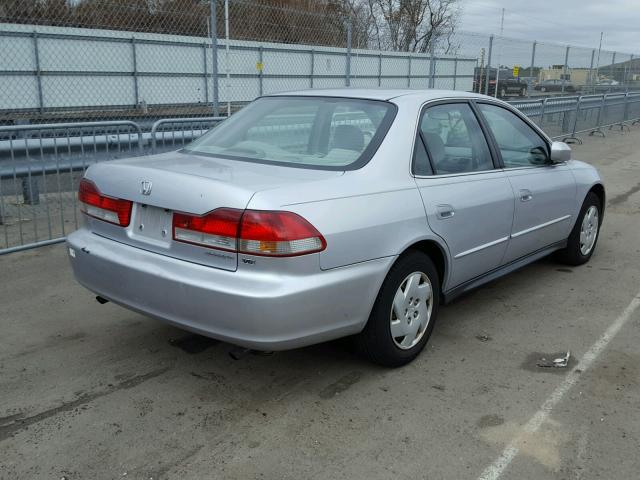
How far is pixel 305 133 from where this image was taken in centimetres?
388

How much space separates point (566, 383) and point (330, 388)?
51.7 inches

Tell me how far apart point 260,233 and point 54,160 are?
4008 millimetres

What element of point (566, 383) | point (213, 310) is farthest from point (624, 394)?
point (213, 310)

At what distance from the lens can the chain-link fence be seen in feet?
20.7

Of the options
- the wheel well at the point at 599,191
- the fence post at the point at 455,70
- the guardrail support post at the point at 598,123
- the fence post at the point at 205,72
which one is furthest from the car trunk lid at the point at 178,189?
the fence post at the point at 455,70

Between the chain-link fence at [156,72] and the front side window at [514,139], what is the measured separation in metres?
3.52

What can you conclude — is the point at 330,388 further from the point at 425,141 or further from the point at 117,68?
the point at 117,68

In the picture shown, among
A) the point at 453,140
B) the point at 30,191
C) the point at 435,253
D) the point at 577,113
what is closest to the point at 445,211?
the point at 435,253

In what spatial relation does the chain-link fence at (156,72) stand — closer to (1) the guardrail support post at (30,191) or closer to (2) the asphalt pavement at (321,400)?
(1) the guardrail support post at (30,191)

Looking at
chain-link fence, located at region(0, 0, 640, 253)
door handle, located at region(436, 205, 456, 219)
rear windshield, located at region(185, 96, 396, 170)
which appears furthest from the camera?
chain-link fence, located at region(0, 0, 640, 253)

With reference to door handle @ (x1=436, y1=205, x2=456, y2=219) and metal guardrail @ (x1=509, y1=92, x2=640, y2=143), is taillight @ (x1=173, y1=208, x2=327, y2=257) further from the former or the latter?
metal guardrail @ (x1=509, y1=92, x2=640, y2=143)

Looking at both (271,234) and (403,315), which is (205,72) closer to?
(403,315)

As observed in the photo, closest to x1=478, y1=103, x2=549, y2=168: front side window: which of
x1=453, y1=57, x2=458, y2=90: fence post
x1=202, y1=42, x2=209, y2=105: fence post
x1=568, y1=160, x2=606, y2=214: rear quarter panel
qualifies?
x1=568, y1=160, x2=606, y2=214: rear quarter panel

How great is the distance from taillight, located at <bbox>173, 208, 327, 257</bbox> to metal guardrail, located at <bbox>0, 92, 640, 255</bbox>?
3430 millimetres
